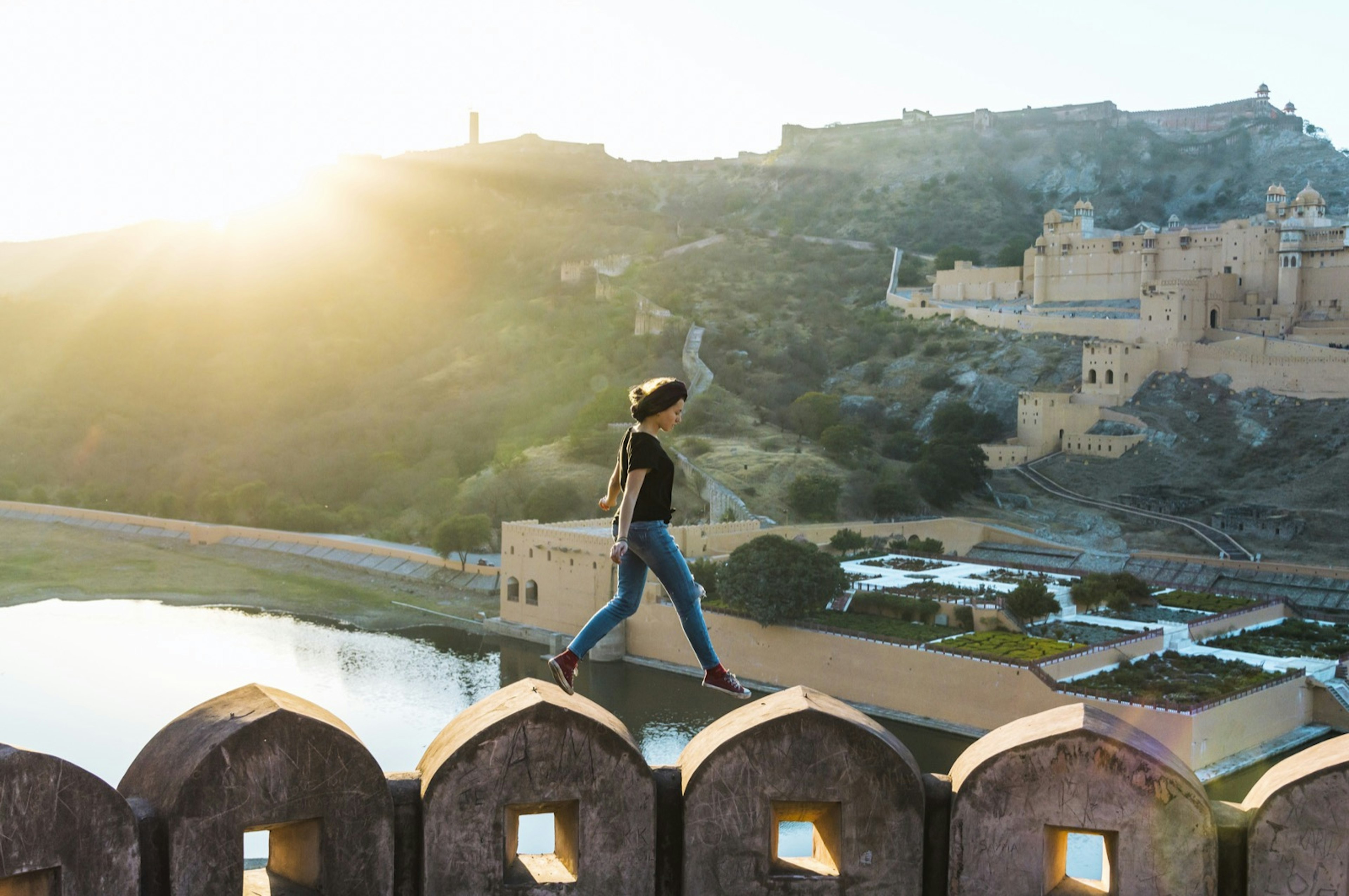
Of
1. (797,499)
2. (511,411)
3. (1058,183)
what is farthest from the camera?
(1058,183)

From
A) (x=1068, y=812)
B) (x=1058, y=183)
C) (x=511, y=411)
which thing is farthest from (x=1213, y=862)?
(x=1058, y=183)

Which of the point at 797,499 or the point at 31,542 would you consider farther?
the point at 31,542

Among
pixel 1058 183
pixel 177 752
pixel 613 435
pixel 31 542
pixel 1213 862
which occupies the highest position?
pixel 1058 183

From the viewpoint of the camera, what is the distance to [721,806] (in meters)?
3.15

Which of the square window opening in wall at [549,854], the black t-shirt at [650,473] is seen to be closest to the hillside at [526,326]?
the black t-shirt at [650,473]

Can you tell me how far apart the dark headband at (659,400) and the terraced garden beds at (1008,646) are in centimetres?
1597

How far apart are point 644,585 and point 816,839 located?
0.79 meters

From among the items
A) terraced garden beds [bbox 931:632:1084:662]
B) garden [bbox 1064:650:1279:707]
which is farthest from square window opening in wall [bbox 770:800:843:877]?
terraced garden beds [bbox 931:632:1084:662]

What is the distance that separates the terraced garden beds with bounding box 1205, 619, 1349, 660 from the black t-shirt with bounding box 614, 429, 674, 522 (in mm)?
19312

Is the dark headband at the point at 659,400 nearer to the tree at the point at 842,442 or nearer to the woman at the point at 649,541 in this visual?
the woman at the point at 649,541

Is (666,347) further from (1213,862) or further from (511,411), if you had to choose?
(1213,862)

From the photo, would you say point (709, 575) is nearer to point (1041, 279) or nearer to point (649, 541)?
point (649, 541)

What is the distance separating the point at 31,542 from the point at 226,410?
16.5 m

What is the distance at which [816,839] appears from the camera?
3430mm
